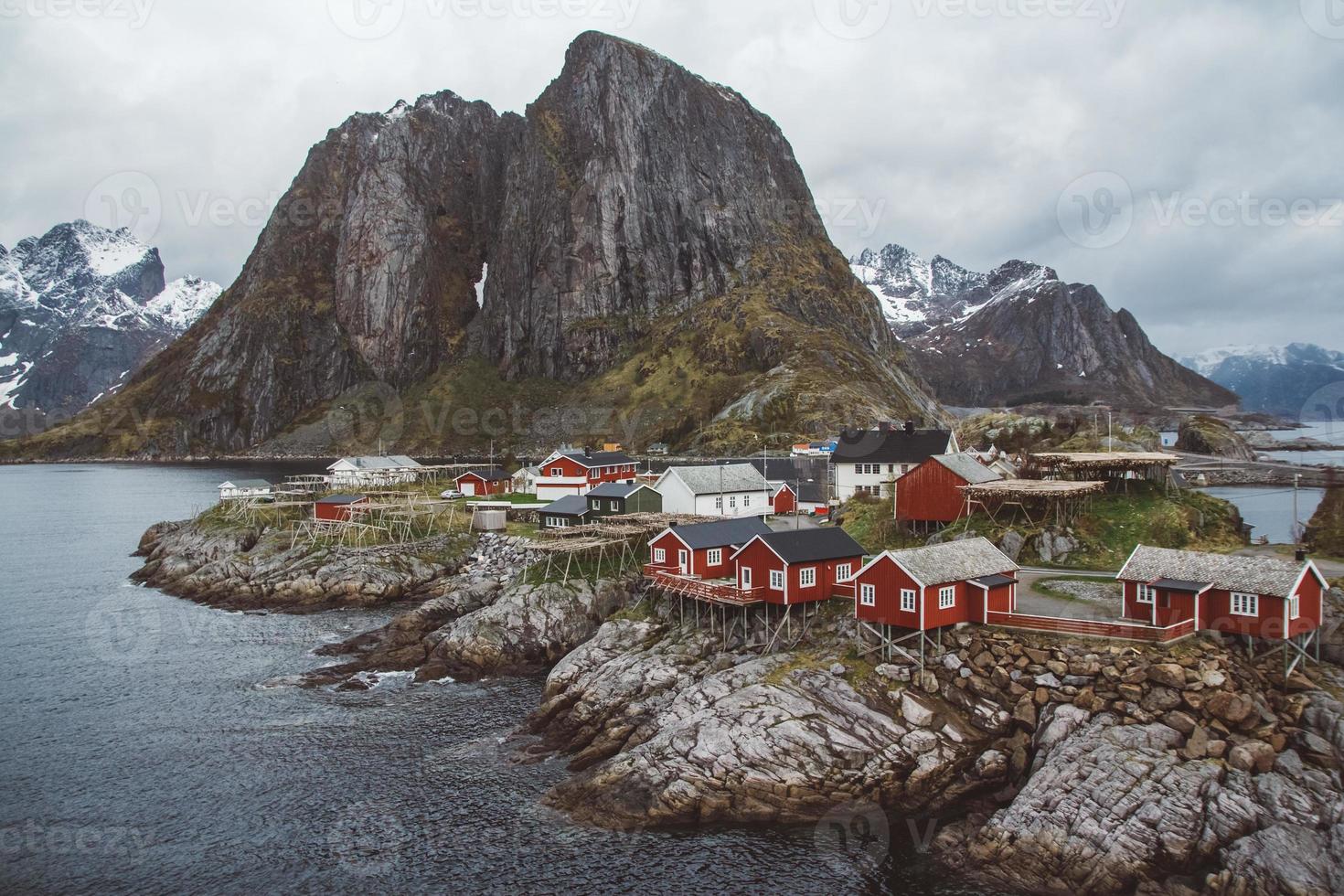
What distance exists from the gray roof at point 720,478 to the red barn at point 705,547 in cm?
1825

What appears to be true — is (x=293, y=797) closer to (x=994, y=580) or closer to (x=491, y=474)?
(x=994, y=580)

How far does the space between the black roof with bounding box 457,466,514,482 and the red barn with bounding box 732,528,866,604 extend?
194 ft

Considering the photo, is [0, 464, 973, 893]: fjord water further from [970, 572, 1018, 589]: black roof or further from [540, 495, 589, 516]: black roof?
[540, 495, 589, 516]: black roof

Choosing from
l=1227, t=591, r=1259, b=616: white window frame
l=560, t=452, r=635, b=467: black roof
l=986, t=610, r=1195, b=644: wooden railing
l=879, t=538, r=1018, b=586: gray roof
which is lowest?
l=986, t=610, r=1195, b=644: wooden railing

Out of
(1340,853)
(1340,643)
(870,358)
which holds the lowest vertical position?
(1340,853)

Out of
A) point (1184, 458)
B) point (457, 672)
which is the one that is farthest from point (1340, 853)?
point (1184, 458)

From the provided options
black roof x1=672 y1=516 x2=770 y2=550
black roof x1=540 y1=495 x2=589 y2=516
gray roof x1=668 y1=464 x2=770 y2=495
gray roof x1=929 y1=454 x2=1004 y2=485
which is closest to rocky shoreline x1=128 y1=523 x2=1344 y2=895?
black roof x1=672 y1=516 x2=770 y2=550

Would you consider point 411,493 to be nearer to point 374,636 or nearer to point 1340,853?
point 374,636

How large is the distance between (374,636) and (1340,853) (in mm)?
48838

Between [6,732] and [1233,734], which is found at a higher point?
[1233,734]

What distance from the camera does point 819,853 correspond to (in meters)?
26.8

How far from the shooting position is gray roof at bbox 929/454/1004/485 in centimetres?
5078

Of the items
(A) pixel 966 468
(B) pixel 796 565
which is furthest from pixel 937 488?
(B) pixel 796 565

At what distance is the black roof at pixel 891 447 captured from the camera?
64.6 m
